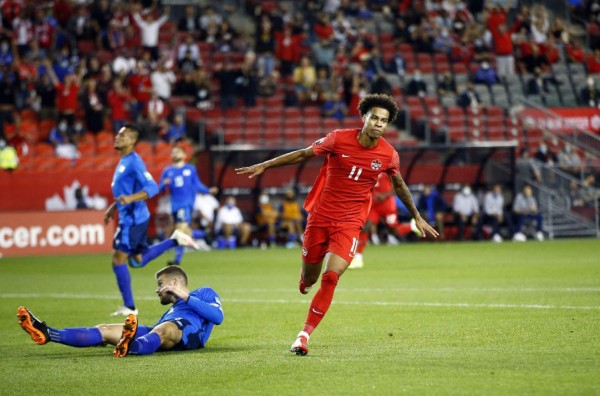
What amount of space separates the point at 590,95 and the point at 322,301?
3017cm

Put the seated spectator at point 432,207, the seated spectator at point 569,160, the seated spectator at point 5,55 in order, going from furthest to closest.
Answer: the seated spectator at point 569,160 < the seated spectator at point 432,207 < the seated spectator at point 5,55

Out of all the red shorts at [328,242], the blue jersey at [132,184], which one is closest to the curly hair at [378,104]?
the red shorts at [328,242]

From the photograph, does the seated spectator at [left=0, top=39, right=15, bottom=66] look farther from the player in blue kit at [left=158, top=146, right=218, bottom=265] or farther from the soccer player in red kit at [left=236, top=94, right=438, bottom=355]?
the soccer player in red kit at [left=236, top=94, right=438, bottom=355]

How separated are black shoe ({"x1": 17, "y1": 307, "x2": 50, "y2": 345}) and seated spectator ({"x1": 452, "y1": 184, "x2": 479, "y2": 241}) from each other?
2445 centimetres

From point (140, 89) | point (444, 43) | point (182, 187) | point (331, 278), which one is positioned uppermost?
point (331, 278)

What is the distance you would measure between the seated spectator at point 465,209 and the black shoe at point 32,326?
80.2ft

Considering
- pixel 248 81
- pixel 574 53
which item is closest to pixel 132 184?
pixel 248 81

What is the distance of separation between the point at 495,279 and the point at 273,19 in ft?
63.4

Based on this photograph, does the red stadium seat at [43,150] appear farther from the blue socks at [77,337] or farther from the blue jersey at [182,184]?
the blue socks at [77,337]

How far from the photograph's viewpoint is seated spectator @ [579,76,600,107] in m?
38.0

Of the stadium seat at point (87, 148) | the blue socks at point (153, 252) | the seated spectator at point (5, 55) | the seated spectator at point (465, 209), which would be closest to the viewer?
the blue socks at point (153, 252)

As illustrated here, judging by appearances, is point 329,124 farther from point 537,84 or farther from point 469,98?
point 537,84

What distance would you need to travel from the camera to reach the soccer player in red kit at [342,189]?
10.0 meters

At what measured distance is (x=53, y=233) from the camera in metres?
28.6
